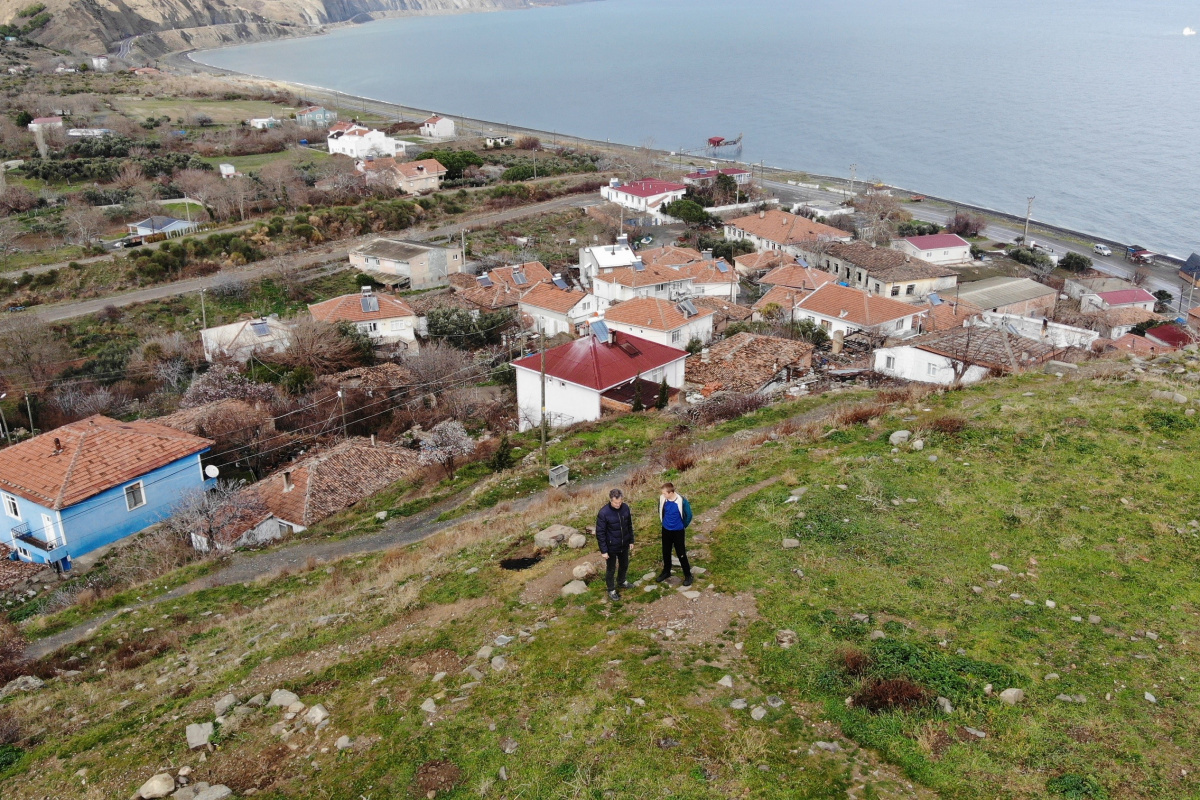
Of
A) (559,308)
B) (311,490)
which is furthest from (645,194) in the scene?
(311,490)

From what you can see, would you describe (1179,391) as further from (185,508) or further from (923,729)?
(185,508)

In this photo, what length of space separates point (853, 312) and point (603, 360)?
17.1m

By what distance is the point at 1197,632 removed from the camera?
313 inches

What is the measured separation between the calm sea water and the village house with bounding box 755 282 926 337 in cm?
3862

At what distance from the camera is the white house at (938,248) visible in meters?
56.4

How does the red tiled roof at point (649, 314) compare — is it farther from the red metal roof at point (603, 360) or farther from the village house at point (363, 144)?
the village house at point (363, 144)

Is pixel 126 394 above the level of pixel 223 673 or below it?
below

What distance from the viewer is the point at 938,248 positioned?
5656 centimetres

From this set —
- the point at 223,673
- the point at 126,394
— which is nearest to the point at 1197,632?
the point at 223,673

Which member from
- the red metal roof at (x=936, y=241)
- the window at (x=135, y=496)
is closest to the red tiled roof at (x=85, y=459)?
the window at (x=135, y=496)

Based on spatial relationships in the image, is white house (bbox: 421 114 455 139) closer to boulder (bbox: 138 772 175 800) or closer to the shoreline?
the shoreline

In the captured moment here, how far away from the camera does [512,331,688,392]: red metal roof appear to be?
25.3 m

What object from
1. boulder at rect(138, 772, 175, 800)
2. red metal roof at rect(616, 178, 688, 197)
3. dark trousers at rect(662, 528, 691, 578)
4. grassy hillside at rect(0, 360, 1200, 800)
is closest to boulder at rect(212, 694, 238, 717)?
grassy hillside at rect(0, 360, 1200, 800)

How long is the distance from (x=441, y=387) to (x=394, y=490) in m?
11.3
